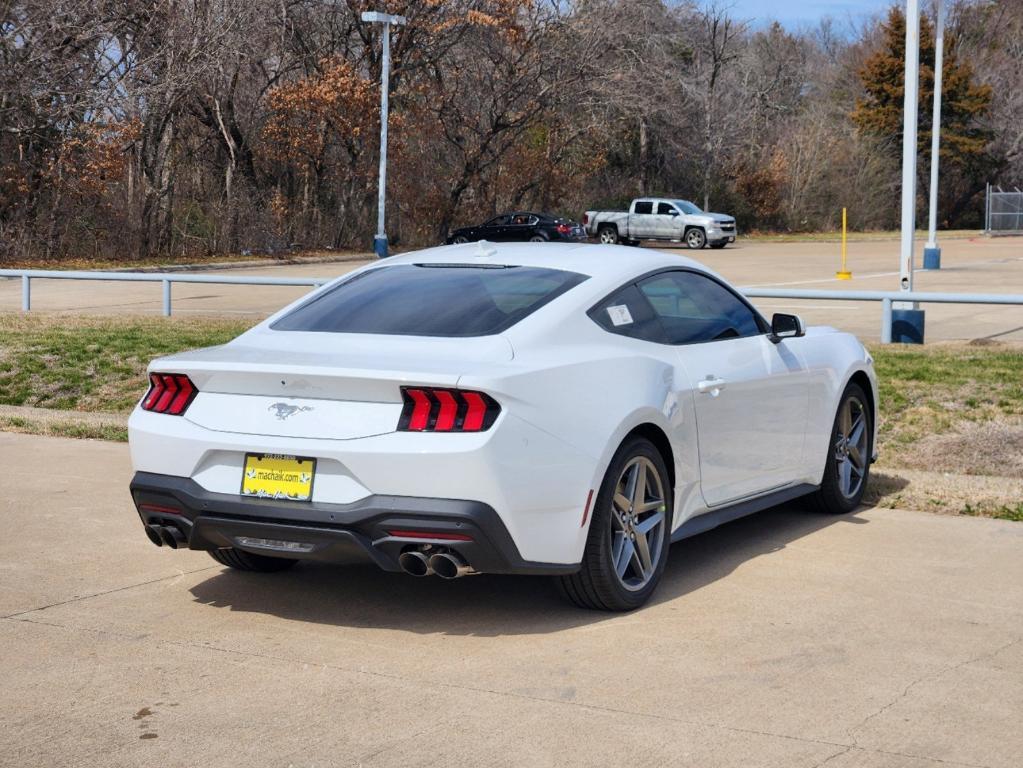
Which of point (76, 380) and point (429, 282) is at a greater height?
point (429, 282)

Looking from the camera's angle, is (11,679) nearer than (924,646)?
Yes

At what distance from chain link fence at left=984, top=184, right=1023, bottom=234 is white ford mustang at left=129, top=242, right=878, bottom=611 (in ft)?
203

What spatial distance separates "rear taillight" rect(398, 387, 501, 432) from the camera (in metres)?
5.65

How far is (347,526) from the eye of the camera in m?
5.69

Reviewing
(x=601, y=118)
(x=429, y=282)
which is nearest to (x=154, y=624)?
(x=429, y=282)

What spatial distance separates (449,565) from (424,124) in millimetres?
45905

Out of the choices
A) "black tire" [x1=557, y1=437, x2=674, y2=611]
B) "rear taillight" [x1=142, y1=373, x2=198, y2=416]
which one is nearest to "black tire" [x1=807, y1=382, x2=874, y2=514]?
"black tire" [x1=557, y1=437, x2=674, y2=611]

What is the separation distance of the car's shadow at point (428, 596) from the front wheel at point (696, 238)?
44.3m

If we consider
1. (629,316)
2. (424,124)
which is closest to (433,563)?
(629,316)

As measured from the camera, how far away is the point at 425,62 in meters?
50.7

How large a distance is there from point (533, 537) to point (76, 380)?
872 cm

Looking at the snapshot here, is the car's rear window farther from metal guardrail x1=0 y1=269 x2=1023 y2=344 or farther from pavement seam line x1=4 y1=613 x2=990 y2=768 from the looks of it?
metal guardrail x1=0 y1=269 x2=1023 y2=344

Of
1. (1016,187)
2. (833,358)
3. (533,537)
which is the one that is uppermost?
(1016,187)

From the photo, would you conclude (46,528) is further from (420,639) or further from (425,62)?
(425,62)
